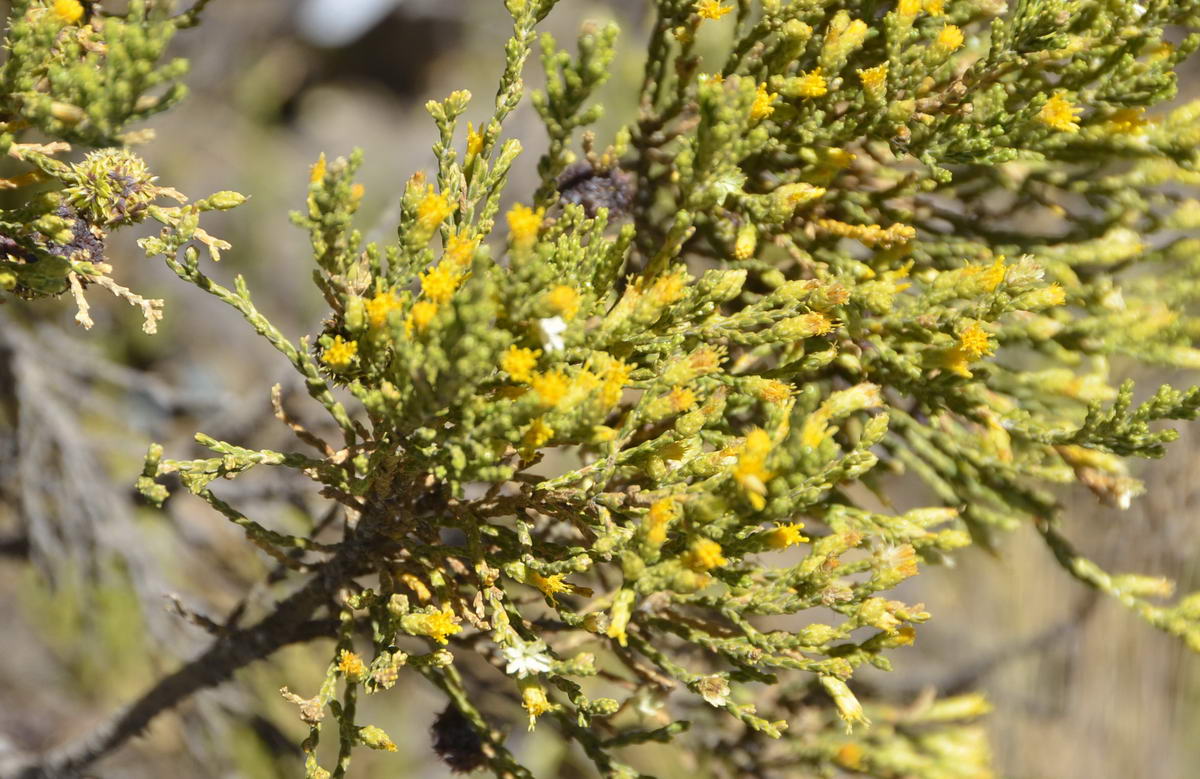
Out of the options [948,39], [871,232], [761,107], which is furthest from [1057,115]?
[761,107]

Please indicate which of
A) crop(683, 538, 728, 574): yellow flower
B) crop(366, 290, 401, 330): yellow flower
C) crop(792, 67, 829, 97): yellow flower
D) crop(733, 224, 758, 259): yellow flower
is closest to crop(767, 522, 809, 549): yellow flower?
crop(683, 538, 728, 574): yellow flower

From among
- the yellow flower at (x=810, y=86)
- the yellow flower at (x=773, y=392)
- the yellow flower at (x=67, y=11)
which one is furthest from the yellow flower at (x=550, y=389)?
the yellow flower at (x=67, y=11)

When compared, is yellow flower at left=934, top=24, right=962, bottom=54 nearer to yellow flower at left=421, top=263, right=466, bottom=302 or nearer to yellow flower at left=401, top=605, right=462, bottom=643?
yellow flower at left=421, top=263, right=466, bottom=302

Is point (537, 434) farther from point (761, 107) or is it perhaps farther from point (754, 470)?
point (761, 107)

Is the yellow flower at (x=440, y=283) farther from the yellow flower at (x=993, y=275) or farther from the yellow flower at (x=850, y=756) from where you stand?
the yellow flower at (x=850, y=756)

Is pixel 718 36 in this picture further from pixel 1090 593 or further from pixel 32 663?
pixel 32 663

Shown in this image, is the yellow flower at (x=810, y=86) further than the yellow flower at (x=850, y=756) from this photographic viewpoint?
No
